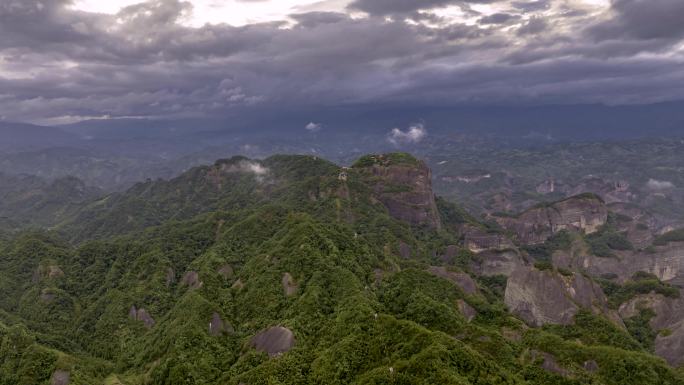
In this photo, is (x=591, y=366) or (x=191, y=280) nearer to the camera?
(x=591, y=366)

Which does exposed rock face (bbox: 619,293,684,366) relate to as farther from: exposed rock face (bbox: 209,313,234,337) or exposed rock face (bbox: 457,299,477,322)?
exposed rock face (bbox: 209,313,234,337)

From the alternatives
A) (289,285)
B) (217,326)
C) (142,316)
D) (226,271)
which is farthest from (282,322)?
(142,316)

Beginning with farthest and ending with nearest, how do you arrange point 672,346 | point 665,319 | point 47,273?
point 47,273 → point 665,319 → point 672,346

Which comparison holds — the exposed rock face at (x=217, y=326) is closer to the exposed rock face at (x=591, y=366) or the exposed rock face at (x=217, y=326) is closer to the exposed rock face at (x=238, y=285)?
Result: the exposed rock face at (x=238, y=285)

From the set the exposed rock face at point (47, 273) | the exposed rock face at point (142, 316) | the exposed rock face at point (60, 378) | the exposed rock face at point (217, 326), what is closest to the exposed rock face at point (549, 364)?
the exposed rock face at point (217, 326)

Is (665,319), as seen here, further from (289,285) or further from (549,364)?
(289,285)

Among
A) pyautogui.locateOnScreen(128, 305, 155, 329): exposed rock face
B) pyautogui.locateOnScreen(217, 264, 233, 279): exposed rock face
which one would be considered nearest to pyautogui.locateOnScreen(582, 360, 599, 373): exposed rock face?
pyautogui.locateOnScreen(217, 264, 233, 279): exposed rock face

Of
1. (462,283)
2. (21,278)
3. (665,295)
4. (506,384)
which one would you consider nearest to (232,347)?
(506,384)
